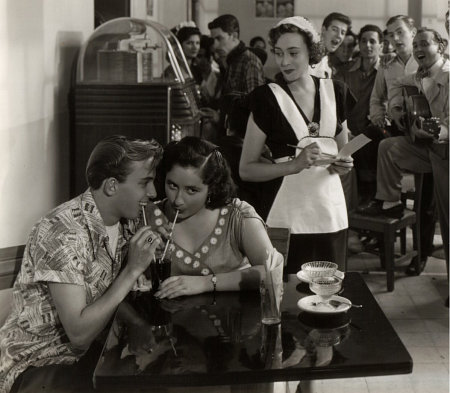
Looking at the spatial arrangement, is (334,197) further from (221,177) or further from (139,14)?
(139,14)

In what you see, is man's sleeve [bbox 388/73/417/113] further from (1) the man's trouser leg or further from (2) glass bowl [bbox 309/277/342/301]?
(2) glass bowl [bbox 309/277/342/301]

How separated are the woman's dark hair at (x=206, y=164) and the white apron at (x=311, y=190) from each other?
0.49 metres

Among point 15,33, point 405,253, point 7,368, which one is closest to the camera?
point 7,368

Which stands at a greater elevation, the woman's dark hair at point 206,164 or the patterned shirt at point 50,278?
the woman's dark hair at point 206,164

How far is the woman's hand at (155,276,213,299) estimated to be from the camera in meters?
2.18

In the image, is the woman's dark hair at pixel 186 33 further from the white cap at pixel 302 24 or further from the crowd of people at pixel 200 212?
the white cap at pixel 302 24

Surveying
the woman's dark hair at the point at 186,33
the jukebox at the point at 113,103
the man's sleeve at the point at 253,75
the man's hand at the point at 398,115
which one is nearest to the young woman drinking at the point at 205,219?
the jukebox at the point at 113,103

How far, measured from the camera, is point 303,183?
9.36 ft

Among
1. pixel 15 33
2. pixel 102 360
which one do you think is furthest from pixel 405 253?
pixel 102 360

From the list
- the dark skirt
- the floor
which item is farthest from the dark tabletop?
the dark skirt

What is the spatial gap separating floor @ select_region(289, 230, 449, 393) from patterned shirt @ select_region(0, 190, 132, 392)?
83cm

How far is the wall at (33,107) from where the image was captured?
2594mm

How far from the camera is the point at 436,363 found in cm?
339

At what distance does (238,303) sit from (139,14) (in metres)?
4.84
